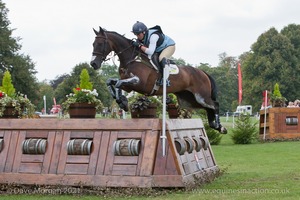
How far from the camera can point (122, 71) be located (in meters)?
8.72

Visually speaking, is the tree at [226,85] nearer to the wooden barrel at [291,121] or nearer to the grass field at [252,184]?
the wooden barrel at [291,121]

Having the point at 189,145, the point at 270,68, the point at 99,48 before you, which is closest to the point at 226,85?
the point at 270,68

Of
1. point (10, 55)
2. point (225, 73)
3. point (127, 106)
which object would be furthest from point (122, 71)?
point (225, 73)

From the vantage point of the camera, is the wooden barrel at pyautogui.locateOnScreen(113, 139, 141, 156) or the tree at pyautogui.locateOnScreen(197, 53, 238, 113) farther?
the tree at pyautogui.locateOnScreen(197, 53, 238, 113)

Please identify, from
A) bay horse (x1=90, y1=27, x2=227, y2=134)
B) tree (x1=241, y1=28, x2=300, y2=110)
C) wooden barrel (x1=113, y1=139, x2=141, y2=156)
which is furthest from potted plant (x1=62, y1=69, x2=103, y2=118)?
tree (x1=241, y1=28, x2=300, y2=110)

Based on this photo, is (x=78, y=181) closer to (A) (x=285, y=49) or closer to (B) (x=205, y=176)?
(B) (x=205, y=176)

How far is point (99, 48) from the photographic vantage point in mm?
8523

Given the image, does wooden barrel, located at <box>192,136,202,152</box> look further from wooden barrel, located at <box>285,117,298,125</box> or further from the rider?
wooden barrel, located at <box>285,117,298,125</box>

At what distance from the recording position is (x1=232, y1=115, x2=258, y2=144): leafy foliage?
2162 cm

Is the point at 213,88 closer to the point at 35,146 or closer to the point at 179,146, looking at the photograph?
the point at 179,146

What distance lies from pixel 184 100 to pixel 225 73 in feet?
229

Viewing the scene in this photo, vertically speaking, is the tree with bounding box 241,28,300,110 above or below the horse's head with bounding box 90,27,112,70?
above

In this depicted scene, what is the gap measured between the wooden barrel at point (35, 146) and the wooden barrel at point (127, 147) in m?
1.20

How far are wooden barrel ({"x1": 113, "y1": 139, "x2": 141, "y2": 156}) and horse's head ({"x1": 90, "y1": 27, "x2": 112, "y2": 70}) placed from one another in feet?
3.94
